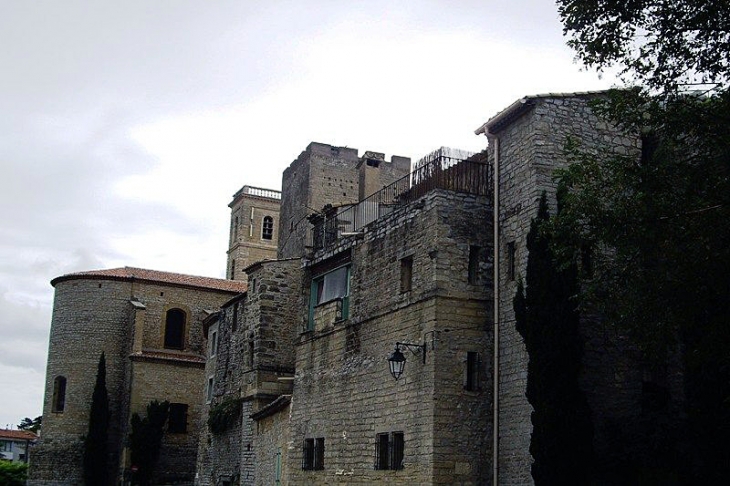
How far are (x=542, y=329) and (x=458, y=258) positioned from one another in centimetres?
360

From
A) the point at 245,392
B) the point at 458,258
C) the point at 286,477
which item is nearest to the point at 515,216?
the point at 458,258

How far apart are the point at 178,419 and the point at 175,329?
6.03m

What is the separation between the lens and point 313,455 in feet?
93.4

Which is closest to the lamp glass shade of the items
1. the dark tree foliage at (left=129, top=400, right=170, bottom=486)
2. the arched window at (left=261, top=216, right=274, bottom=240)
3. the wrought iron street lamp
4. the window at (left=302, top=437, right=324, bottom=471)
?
the wrought iron street lamp

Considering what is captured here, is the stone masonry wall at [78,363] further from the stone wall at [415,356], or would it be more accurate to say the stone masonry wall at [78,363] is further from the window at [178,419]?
the stone wall at [415,356]

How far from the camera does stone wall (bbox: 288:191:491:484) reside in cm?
2266

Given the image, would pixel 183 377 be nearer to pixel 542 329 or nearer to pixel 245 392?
pixel 245 392

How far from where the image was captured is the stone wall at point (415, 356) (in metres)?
22.7

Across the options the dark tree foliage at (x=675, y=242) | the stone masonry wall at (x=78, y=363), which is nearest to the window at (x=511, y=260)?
the dark tree foliage at (x=675, y=242)

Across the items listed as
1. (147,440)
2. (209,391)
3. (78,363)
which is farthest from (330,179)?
(78,363)

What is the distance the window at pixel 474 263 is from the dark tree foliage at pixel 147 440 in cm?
3261

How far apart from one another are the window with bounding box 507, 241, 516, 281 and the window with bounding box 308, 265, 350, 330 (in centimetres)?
632

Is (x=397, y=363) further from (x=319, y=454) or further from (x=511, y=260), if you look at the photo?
(x=319, y=454)

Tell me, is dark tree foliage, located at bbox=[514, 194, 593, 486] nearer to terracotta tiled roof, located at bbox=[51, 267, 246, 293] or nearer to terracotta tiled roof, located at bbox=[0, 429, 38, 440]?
terracotta tiled roof, located at bbox=[51, 267, 246, 293]
